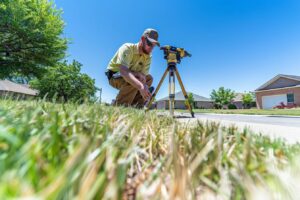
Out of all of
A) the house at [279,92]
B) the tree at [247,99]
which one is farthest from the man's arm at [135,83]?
the tree at [247,99]

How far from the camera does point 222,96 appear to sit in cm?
4341

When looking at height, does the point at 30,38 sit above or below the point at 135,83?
above

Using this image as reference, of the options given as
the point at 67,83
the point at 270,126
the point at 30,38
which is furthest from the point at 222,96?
the point at 270,126

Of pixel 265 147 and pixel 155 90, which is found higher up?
pixel 155 90

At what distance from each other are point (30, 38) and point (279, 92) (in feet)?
99.1

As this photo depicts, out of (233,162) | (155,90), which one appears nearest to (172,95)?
(155,90)

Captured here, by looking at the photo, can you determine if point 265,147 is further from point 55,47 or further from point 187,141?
point 55,47

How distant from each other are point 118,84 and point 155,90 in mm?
746

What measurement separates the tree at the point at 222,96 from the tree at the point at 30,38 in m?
39.4

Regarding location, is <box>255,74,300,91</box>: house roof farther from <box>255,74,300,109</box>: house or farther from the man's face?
the man's face

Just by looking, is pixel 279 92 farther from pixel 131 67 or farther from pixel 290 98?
pixel 131 67

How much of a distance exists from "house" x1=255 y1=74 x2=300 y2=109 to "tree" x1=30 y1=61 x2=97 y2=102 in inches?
1087

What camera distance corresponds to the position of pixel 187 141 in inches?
22.9

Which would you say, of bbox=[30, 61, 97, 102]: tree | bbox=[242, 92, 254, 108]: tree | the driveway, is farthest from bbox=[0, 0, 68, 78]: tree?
bbox=[242, 92, 254, 108]: tree
